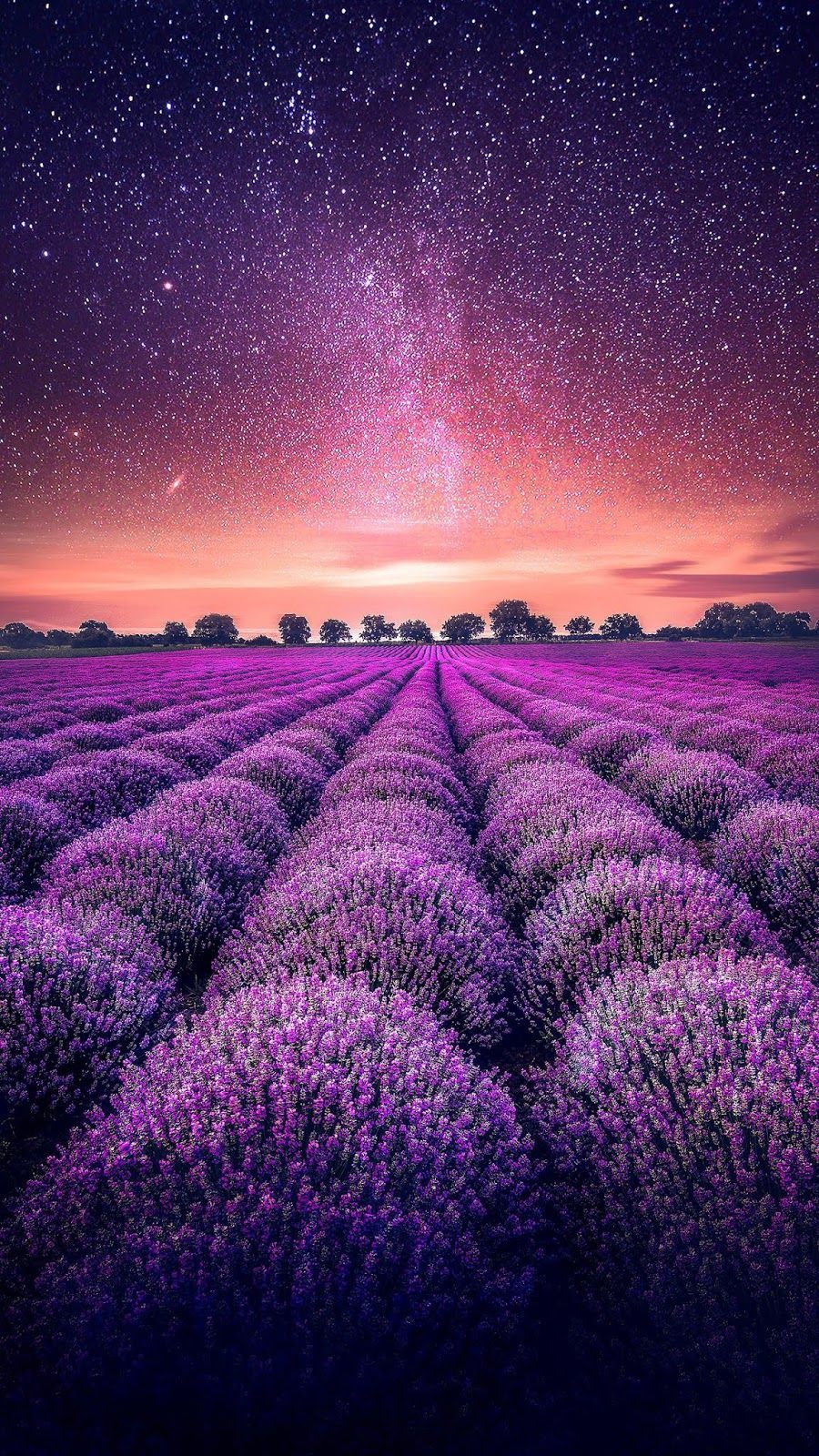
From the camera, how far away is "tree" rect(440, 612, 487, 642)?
99.4m

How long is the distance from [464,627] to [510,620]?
957cm

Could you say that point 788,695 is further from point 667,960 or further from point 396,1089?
point 396,1089

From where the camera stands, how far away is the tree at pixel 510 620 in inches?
3632

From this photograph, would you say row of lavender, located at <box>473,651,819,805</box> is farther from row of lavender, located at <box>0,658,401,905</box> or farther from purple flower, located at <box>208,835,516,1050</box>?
row of lavender, located at <box>0,658,401,905</box>

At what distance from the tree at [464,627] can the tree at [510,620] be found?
184 inches

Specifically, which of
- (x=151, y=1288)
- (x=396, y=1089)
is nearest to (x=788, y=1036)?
(x=396, y=1089)

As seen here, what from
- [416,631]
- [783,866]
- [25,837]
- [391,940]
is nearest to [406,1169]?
[391,940]

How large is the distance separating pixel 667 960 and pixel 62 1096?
2426mm

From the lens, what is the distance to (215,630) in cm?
8306

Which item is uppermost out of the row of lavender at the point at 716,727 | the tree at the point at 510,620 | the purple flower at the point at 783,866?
the tree at the point at 510,620

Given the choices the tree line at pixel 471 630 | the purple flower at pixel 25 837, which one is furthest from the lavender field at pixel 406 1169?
the tree line at pixel 471 630

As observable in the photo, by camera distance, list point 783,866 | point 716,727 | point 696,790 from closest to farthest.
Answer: point 783,866 < point 696,790 < point 716,727

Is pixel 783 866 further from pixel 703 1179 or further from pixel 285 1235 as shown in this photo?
pixel 285 1235

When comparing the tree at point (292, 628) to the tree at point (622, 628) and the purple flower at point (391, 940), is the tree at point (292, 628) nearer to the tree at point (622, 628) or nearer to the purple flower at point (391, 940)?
the tree at point (622, 628)
